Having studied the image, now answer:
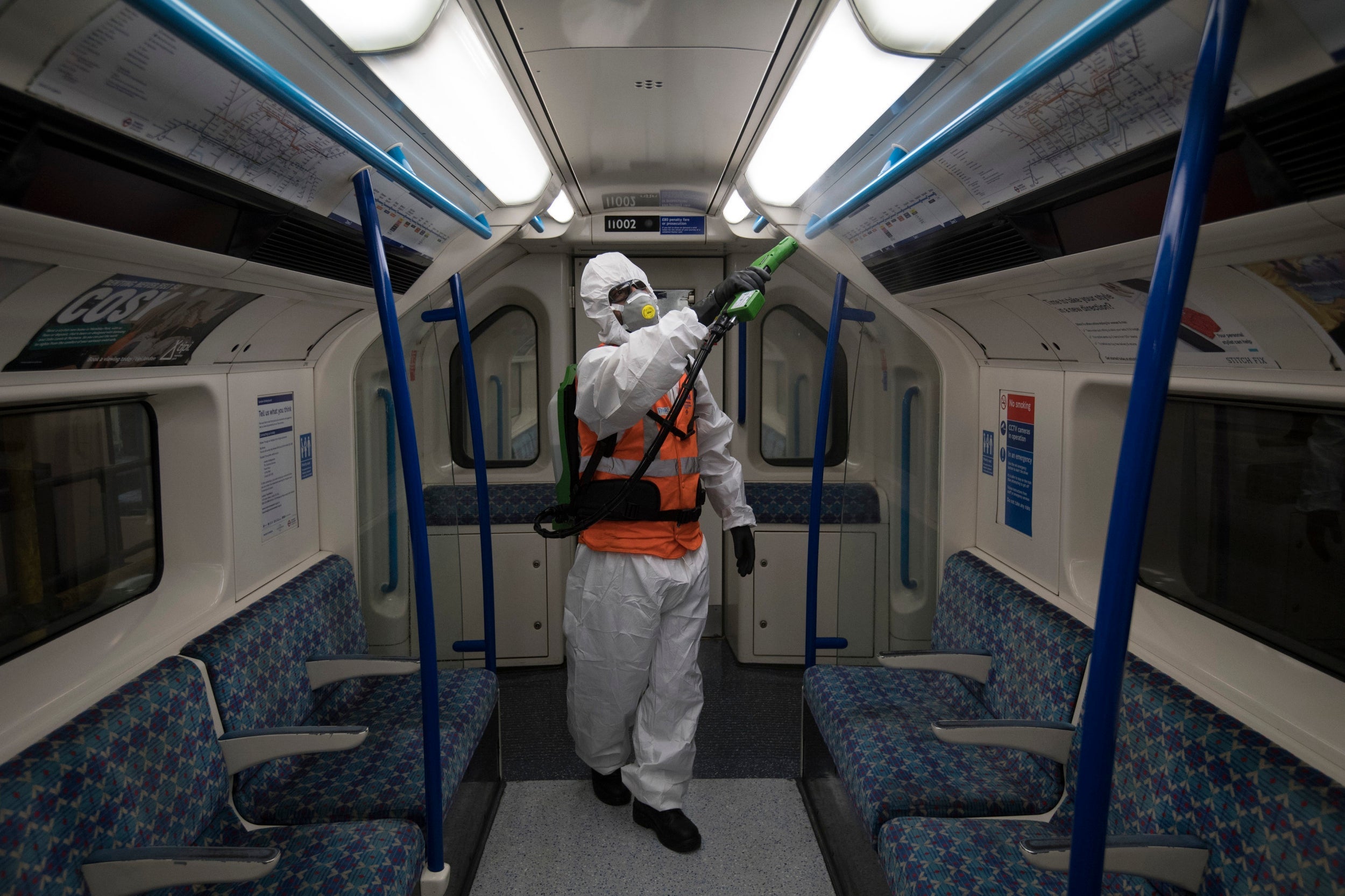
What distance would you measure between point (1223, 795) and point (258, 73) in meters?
2.36

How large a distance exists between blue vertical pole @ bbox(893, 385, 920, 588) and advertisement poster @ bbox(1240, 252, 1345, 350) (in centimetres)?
174

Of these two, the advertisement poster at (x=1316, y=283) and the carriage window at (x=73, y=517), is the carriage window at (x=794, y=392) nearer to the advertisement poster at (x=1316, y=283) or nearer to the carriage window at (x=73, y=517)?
the advertisement poster at (x=1316, y=283)

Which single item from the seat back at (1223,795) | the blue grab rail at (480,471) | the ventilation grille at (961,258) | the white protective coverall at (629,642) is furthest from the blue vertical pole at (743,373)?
the seat back at (1223,795)

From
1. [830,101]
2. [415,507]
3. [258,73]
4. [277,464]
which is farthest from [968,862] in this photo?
[277,464]

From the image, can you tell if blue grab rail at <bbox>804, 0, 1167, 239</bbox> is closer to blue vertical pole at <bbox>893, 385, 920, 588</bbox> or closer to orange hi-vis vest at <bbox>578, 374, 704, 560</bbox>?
orange hi-vis vest at <bbox>578, 374, 704, 560</bbox>

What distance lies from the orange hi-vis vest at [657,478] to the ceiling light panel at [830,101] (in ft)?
3.08

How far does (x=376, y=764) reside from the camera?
2.27 meters

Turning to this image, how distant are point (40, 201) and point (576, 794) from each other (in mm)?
2667

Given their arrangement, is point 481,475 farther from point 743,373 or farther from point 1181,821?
point 1181,821

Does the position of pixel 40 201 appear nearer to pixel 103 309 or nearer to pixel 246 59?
pixel 246 59

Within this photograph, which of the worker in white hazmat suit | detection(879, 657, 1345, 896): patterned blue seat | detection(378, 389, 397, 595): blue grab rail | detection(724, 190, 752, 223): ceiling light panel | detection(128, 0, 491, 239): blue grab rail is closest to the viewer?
detection(128, 0, 491, 239): blue grab rail

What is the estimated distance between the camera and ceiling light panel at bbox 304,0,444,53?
1472mm

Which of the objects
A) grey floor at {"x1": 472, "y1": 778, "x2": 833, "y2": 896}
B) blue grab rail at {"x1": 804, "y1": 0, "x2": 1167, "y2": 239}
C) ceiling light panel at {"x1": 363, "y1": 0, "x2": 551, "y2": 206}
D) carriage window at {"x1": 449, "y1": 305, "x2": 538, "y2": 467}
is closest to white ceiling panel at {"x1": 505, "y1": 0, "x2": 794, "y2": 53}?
ceiling light panel at {"x1": 363, "y1": 0, "x2": 551, "y2": 206}

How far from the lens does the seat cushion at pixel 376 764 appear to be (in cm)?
208
